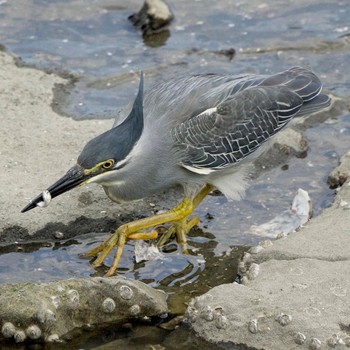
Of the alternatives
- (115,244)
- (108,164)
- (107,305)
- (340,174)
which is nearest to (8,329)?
(107,305)

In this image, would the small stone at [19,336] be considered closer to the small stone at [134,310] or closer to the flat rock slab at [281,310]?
the small stone at [134,310]

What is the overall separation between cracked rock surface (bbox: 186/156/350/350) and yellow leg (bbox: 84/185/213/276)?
2.26 ft

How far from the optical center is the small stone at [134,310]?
602cm

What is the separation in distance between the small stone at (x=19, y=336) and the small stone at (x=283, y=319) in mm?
1423

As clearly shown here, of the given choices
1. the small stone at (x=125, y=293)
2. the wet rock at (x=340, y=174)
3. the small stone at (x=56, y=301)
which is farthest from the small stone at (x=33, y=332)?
the wet rock at (x=340, y=174)

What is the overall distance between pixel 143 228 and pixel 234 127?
1048 mm

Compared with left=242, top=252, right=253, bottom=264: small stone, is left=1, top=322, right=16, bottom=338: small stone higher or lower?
higher

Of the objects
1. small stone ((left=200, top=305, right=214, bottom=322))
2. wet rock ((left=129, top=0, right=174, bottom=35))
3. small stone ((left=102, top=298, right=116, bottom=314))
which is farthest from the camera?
wet rock ((left=129, top=0, right=174, bottom=35))

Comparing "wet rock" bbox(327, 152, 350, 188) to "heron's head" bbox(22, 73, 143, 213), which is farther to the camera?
"wet rock" bbox(327, 152, 350, 188)

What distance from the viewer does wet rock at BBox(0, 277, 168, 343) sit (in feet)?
18.9

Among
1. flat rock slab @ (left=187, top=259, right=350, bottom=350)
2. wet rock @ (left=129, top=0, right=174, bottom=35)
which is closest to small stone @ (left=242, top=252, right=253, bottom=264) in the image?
flat rock slab @ (left=187, top=259, right=350, bottom=350)

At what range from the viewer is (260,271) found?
6.37m

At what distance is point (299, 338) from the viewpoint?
18.2 feet

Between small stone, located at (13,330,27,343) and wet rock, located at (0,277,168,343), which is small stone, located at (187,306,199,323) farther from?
small stone, located at (13,330,27,343)
